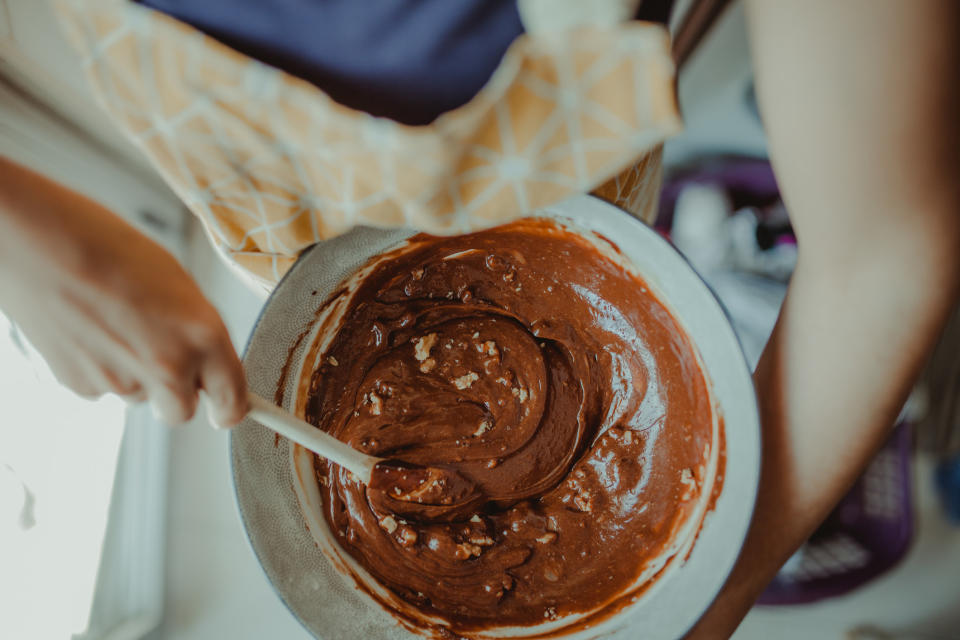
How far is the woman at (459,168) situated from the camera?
381 mm

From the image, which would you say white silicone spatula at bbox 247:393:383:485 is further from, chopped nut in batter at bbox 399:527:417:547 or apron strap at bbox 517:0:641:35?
apron strap at bbox 517:0:641:35

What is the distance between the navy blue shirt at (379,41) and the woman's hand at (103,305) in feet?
0.57

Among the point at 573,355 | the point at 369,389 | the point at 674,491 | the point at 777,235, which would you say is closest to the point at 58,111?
the point at 369,389

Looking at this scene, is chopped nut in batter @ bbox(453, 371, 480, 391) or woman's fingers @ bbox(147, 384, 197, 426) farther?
chopped nut in batter @ bbox(453, 371, 480, 391)

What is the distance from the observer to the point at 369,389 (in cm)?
60

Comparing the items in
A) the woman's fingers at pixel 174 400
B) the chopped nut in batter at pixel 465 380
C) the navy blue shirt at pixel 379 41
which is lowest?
the chopped nut in batter at pixel 465 380

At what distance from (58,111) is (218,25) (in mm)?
659

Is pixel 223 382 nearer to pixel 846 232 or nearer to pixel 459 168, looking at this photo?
pixel 459 168

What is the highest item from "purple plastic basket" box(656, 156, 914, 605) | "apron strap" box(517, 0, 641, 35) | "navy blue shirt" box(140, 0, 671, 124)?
"apron strap" box(517, 0, 641, 35)

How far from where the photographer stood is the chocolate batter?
22.8 inches

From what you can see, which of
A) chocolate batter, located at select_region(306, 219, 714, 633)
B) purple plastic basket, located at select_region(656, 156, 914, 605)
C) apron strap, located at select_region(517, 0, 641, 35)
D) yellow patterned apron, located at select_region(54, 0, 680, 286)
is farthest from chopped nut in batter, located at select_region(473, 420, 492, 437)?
purple plastic basket, located at select_region(656, 156, 914, 605)

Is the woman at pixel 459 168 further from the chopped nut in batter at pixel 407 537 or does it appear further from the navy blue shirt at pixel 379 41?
the chopped nut in batter at pixel 407 537

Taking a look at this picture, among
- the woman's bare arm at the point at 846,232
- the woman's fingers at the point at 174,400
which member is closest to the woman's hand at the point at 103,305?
the woman's fingers at the point at 174,400

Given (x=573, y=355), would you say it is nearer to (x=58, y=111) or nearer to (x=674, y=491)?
(x=674, y=491)
